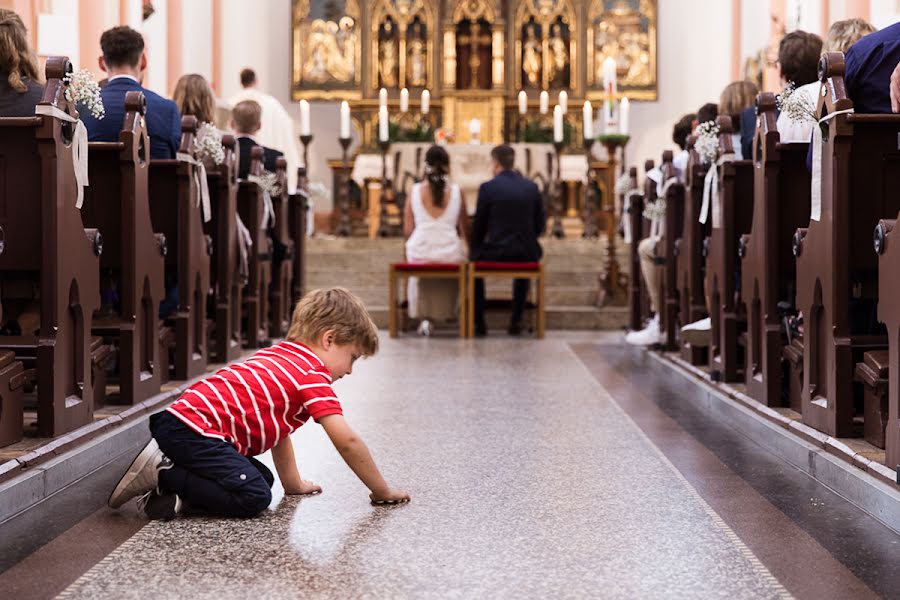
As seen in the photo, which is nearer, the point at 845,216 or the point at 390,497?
the point at 390,497

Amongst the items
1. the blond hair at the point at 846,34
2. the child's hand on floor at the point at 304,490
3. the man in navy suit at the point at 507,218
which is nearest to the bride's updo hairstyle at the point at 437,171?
the man in navy suit at the point at 507,218

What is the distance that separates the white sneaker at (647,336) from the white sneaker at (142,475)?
18.1ft

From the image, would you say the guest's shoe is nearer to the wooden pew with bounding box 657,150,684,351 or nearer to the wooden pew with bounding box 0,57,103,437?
the wooden pew with bounding box 0,57,103,437

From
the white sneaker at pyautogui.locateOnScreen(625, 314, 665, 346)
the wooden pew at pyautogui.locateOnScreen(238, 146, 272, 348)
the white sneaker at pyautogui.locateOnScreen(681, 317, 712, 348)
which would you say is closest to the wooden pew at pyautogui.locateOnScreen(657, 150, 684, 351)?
the white sneaker at pyautogui.locateOnScreen(625, 314, 665, 346)

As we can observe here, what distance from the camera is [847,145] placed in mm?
3982

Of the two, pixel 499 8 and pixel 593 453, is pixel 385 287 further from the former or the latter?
pixel 593 453

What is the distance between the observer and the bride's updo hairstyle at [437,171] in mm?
9836

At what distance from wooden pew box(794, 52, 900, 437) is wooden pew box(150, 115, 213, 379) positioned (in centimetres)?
290

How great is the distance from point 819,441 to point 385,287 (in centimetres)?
843

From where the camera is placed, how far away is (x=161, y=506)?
126 inches

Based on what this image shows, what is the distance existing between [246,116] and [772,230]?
13.3ft

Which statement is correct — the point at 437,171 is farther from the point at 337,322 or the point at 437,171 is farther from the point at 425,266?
the point at 337,322

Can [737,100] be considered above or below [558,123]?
below

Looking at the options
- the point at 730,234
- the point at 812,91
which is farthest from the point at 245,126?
the point at 812,91
